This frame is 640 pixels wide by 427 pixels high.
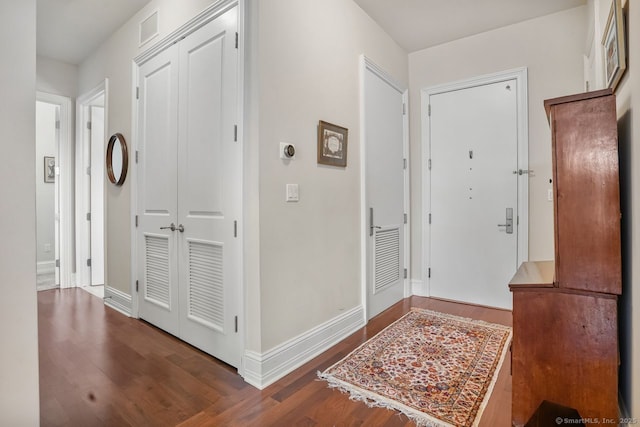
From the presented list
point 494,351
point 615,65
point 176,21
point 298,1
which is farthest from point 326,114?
point 494,351

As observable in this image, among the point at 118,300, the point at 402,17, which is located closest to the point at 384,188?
the point at 402,17

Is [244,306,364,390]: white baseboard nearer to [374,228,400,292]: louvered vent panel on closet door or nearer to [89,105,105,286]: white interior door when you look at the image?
[374,228,400,292]: louvered vent panel on closet door

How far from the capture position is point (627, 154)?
4.62 feet

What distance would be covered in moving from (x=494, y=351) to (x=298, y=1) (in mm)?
2814

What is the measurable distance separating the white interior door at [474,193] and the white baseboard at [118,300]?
10.5ft

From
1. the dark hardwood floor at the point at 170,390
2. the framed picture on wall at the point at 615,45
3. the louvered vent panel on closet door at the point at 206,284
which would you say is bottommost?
the dark hardwood floor at the point at 170,390

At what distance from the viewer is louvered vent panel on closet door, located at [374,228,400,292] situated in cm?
314

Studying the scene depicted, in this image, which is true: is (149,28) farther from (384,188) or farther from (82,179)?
(384,188)

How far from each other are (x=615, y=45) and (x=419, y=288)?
2822mm

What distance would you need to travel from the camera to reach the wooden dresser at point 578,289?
4.29ft

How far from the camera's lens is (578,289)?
135 cm

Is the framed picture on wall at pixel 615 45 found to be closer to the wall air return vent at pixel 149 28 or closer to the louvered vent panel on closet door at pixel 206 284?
the louvered vent panel on closet door at pixel 206 284

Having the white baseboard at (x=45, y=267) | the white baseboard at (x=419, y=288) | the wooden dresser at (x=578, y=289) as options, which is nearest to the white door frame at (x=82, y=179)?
the white baseboard at (x=45, y=267)

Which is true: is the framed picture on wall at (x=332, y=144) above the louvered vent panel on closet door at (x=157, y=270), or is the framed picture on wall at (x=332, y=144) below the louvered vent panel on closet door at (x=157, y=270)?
above
